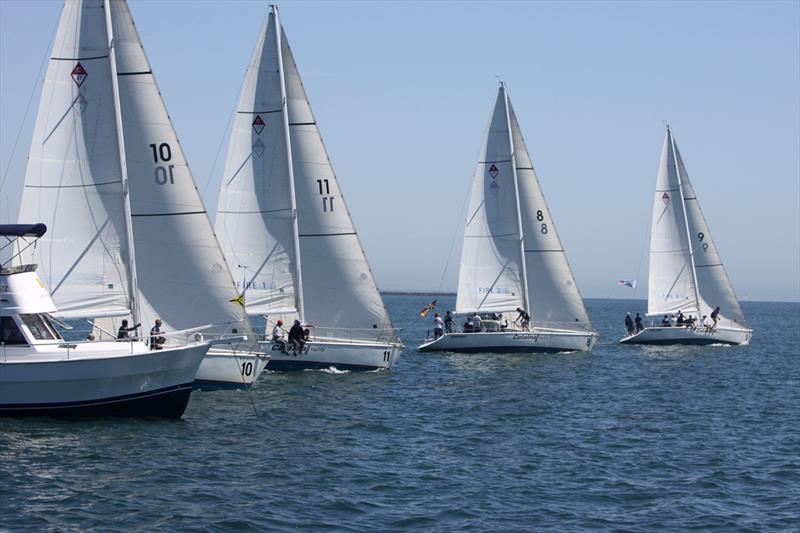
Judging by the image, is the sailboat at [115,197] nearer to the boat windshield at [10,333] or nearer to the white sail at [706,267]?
the boat windshield at [10,333]

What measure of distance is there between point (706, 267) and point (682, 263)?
5.38ft

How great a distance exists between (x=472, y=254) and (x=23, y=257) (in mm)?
29778

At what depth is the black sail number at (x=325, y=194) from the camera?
43.4 m

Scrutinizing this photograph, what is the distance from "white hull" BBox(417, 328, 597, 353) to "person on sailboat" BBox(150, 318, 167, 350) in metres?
25.4

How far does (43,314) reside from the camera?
2902cm

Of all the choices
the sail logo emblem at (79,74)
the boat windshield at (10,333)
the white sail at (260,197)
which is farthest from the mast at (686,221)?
the boat windshield at (10,333)

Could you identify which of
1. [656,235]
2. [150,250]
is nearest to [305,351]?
[150,250]

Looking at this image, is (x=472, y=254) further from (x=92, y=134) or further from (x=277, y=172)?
(x=92, y=134)

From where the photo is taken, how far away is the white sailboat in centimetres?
2742

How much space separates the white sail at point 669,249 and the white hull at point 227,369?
121 ft

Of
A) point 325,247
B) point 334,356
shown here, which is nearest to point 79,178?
point 325,247

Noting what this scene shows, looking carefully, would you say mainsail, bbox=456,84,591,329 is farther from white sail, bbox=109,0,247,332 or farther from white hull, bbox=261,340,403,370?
white sail, bbox=109,0,247,332

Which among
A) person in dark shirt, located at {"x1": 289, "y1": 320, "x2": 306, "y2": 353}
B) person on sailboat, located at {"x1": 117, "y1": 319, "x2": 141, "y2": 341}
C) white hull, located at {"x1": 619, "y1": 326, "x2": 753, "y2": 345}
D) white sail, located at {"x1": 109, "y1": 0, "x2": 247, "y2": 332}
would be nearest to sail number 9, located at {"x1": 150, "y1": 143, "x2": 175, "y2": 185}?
white sail, located at {"x1": 109, "y1": 0, "x2": 247, "y2": 332}

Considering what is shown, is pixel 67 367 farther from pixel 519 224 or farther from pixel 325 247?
pixel 519 224
